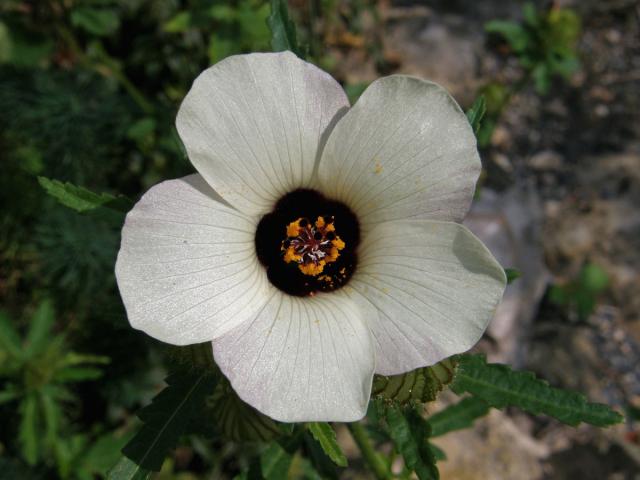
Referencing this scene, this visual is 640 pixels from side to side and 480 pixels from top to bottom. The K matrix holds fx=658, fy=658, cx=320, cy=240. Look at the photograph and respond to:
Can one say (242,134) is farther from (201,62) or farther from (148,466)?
(201,62)

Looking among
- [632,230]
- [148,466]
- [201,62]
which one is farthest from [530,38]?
[148,466]

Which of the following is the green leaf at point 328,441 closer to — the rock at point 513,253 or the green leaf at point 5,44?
the rock at point 513,253

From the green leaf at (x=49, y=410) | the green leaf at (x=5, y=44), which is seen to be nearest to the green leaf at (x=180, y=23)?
the green leaf at (x=5, y=44)

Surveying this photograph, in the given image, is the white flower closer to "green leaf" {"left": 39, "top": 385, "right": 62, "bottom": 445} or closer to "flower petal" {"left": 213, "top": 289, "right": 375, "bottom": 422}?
"flower petal" {"left": 213, "top": 289, "right": 375, "bottom": 422}

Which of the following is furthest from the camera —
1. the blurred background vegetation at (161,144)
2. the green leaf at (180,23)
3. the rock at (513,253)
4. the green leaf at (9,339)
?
the rock at (513,253)

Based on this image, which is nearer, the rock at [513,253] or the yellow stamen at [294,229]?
the yellow stamen at [294,229]

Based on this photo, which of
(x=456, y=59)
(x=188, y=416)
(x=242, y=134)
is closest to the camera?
(x=242, y=134)
